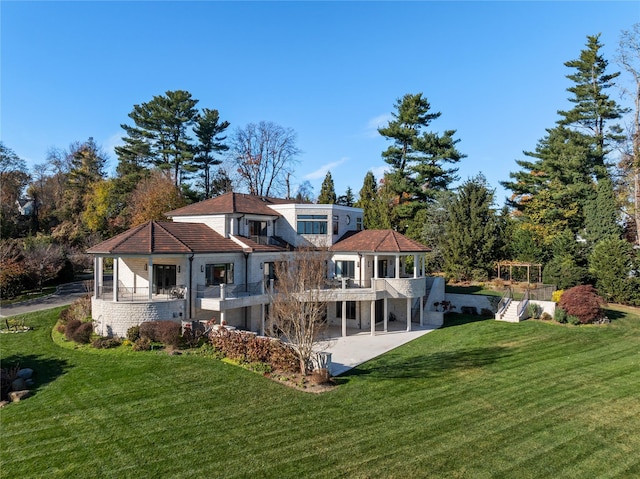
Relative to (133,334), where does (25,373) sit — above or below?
below

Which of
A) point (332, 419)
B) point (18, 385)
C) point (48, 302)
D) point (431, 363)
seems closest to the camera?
point (332, 419)

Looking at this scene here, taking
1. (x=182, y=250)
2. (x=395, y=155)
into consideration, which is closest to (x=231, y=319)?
(x=182, y=250)

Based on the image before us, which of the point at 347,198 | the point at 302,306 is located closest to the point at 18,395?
the point at 302,306

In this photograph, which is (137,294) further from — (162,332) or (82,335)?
(162,332)

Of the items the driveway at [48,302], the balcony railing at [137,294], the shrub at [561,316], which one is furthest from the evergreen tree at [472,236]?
the driveway at [48,302]

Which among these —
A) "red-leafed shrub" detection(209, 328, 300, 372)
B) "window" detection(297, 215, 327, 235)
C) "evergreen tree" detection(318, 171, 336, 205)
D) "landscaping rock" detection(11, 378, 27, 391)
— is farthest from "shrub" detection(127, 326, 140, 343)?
"evergreen tree" detection(318, 171, 336, 205)

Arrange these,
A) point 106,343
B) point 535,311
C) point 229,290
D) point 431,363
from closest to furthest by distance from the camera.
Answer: point 431,363
point 106,343
point 229,290
point 535,311

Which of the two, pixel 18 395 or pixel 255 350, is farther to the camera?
pixel 255 350

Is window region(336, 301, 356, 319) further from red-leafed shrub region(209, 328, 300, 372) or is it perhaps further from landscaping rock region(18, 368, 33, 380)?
landscaping rock region(18, 368, 33, 380)
